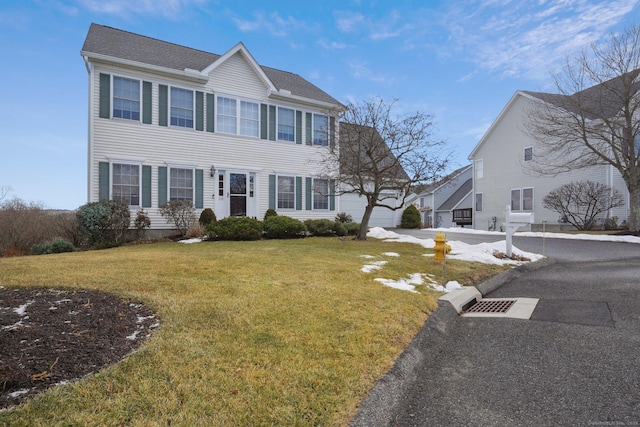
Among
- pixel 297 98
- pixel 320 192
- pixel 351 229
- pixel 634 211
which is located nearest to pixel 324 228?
pixel 351 229

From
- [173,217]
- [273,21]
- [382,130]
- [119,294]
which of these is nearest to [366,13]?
[273,21]

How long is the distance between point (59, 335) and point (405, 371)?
3.03 meters

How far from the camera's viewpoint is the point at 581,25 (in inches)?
472

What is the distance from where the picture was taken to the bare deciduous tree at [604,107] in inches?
605

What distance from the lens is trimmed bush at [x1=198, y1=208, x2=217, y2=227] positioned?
1323cm

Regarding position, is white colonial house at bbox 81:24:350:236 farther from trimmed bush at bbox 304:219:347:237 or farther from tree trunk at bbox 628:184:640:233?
tree trunk at bbox 628:184:640:233

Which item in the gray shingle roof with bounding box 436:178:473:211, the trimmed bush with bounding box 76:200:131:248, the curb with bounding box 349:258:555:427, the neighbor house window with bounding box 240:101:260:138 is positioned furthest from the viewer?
the gray shingle roof with bounding box 436:178:473:211

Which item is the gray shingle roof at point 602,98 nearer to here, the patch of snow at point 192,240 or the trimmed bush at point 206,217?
the trimmed bush at point 206,217

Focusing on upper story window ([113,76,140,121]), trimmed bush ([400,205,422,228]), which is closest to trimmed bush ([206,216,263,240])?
upper story window ([113,76,140,121])

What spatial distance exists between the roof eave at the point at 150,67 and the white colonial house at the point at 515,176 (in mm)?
18482

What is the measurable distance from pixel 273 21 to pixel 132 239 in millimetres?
9869

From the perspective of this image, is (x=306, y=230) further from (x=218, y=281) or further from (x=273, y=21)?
(x=218, y=281)

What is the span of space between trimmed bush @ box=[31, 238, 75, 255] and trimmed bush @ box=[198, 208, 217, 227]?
414 centimetres

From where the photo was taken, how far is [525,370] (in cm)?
305
